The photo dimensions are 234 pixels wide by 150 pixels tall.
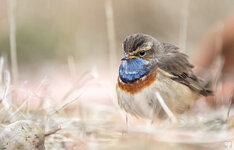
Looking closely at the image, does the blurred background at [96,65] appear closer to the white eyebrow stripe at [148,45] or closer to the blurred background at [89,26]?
the blurred background at [89,26]

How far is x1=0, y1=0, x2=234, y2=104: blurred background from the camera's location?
473 inches

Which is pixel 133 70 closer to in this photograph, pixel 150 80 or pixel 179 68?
pixel 150 80

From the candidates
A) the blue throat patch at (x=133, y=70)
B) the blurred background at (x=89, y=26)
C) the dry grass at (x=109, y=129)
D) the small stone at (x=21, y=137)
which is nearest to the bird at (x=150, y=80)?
the blue throat patch at (x=133, y=70)

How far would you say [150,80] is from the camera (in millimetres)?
6191

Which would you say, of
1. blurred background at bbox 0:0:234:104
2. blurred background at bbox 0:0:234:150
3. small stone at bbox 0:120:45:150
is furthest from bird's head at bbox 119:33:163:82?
blurred background at bbox 0:0:234:104

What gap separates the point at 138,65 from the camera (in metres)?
6.41

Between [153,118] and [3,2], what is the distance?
6.02m

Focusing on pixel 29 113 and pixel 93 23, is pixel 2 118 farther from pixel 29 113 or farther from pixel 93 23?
pixel 93 23

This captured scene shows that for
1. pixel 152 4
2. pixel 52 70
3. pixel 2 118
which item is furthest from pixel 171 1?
pixel 2 118

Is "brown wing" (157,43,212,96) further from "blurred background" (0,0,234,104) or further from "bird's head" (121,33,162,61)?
"blurred background" (0,0,234,104)

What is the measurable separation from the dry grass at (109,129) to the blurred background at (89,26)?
4.72 m

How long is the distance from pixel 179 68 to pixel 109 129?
121cm

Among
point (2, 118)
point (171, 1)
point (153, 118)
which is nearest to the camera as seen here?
point (2, 118)

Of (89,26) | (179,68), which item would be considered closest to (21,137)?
(179,68)
